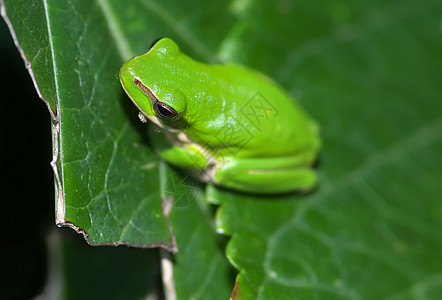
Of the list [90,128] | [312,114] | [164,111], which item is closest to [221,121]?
[164,111]

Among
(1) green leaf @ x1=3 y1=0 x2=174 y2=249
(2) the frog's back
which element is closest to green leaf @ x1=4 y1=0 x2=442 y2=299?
(1) green leaf @ x1=3 y1=0 x2=174 y2=249

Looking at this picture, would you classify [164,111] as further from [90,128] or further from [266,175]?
[266,175]

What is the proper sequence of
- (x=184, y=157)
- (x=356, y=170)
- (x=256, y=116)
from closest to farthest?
(x=184, y=157), (x=256, y=116), (x=356, y=170)

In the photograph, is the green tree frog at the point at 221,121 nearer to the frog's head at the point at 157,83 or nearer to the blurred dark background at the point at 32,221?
the frog's head at the point at 157,83

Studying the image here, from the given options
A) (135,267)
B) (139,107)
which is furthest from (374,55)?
(135,267)

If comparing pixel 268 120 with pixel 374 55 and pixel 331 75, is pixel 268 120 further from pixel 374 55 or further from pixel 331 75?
pixel 374 55

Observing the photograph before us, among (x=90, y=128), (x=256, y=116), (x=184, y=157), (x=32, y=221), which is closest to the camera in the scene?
(x=90, y=128)
